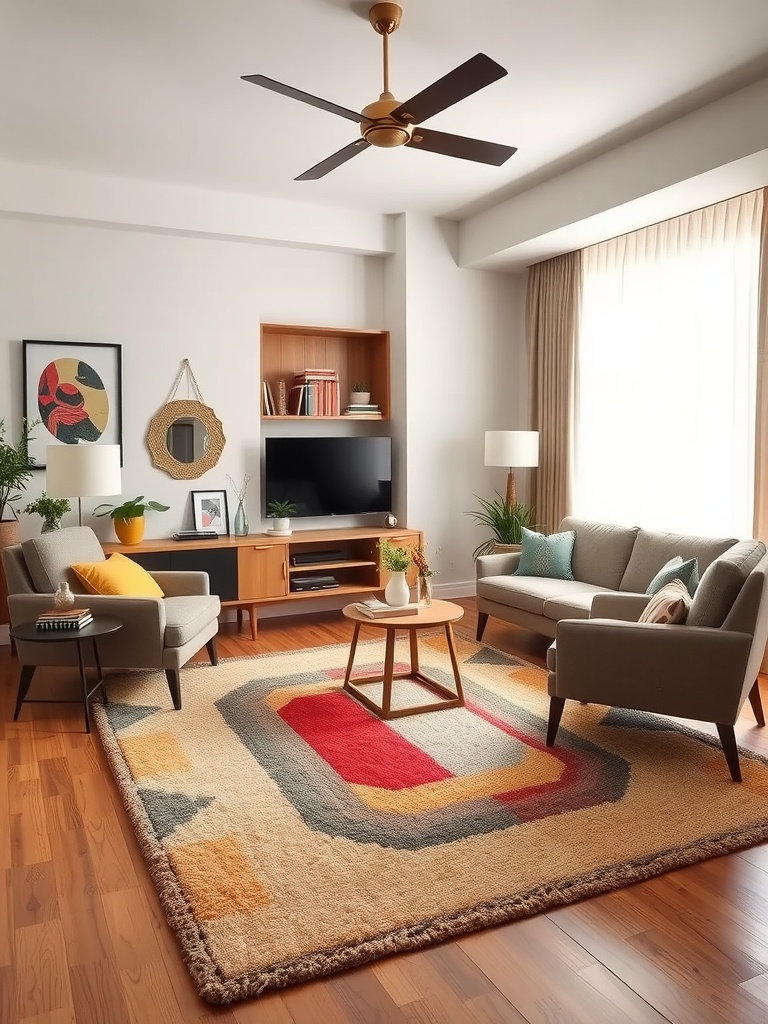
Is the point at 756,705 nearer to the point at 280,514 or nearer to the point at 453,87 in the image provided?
the point at 453,87

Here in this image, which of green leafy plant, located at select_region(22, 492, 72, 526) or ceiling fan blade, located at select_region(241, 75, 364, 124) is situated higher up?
ceiling fan blade, located at select_region(241, 75, 364, 124)

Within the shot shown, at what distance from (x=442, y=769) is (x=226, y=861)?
98cm

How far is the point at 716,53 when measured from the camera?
11.2 feet

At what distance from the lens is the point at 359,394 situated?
19.6ft

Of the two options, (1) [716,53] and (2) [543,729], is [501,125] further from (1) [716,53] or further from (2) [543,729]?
(2) [543,729]

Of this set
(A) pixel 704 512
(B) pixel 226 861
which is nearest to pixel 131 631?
(B) pixel 226 861

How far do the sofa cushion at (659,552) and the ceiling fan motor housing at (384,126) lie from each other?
2507 millimetres

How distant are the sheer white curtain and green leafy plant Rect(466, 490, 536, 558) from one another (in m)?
0.44

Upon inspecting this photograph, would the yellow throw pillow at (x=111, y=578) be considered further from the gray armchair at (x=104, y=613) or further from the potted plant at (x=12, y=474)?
the potted plant at (x=12, y=474)

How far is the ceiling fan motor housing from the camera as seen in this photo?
2.96 metres

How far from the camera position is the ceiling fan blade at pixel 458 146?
10.3 ft

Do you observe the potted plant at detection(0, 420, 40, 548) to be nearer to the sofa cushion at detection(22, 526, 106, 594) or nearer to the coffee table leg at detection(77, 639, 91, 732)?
the sofa cushion at detection(22, 526, 106, 594)

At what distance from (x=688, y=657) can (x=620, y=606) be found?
83 centimetres

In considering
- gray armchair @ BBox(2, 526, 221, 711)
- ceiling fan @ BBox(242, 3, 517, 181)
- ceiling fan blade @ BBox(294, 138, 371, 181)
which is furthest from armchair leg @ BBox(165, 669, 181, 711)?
ceiling fan @ BBox(242, 3, 517, 181)
